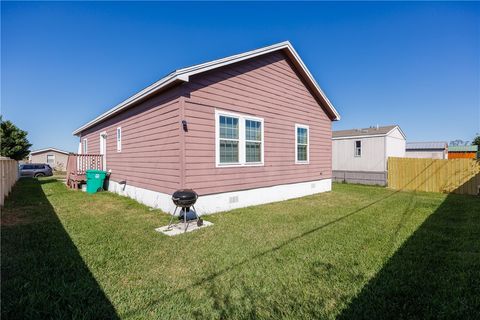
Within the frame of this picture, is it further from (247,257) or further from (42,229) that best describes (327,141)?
(42,229)

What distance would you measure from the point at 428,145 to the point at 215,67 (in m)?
29.6

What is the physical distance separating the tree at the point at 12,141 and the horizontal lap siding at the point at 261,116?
35613mm

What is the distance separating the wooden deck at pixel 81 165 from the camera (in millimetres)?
11555

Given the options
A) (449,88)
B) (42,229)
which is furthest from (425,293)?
(449,88)

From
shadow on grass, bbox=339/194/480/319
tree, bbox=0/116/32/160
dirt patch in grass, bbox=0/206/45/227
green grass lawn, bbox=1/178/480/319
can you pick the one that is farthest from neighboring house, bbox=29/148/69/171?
shadow on grass, bbox=339/194/480/319

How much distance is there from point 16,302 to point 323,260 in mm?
4033

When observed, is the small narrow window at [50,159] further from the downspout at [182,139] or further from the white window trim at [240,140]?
the white window trim at [240,140]

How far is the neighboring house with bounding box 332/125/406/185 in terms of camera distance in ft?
54.1

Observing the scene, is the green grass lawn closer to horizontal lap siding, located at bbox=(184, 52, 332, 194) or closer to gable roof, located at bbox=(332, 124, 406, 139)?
horizontal lap siding, located at bbox=(184, 52, 332, 194)

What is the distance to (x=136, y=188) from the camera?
8.83 metres

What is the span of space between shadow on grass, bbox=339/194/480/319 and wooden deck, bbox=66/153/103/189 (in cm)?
1302

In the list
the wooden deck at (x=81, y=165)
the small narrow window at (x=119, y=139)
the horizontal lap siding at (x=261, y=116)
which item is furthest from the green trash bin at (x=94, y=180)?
the horizontal lap siding at (x=261, y=116)

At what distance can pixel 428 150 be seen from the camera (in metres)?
25.8

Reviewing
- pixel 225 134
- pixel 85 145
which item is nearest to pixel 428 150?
pixel 225 134
